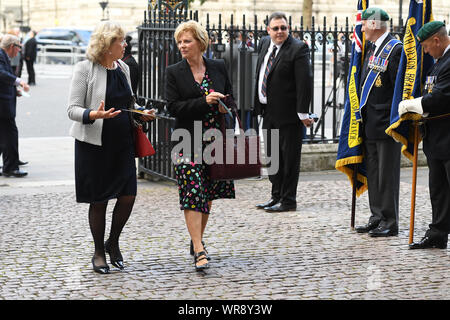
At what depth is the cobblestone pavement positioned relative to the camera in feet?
20.0

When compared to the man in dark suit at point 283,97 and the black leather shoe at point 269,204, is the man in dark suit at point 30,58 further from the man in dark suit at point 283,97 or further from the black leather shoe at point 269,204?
the black leather shoe at point 269,204

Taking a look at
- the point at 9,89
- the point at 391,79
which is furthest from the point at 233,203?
the point at 9,89

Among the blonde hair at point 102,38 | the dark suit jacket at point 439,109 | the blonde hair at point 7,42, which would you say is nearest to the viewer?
the blonde hair at point 102,38

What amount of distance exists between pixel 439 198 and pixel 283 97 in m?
2.21

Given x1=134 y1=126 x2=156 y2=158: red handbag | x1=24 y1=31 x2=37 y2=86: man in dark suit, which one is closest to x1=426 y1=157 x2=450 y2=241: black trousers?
x1=134 y1=126 x2=156 y2=158: red handbag

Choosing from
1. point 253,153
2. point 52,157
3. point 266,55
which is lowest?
point 52,157

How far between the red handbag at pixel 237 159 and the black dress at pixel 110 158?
0.61 metres

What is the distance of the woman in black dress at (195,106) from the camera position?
658 centimetres

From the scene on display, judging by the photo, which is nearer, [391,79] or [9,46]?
[391,79]

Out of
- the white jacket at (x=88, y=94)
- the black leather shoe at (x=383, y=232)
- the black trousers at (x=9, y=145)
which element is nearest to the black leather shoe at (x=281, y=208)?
the black leather shoe at (x=383, y=232)

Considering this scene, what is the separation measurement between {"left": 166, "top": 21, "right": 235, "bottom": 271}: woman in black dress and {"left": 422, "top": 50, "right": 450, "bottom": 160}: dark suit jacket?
61.4 inches

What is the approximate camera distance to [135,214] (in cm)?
891
